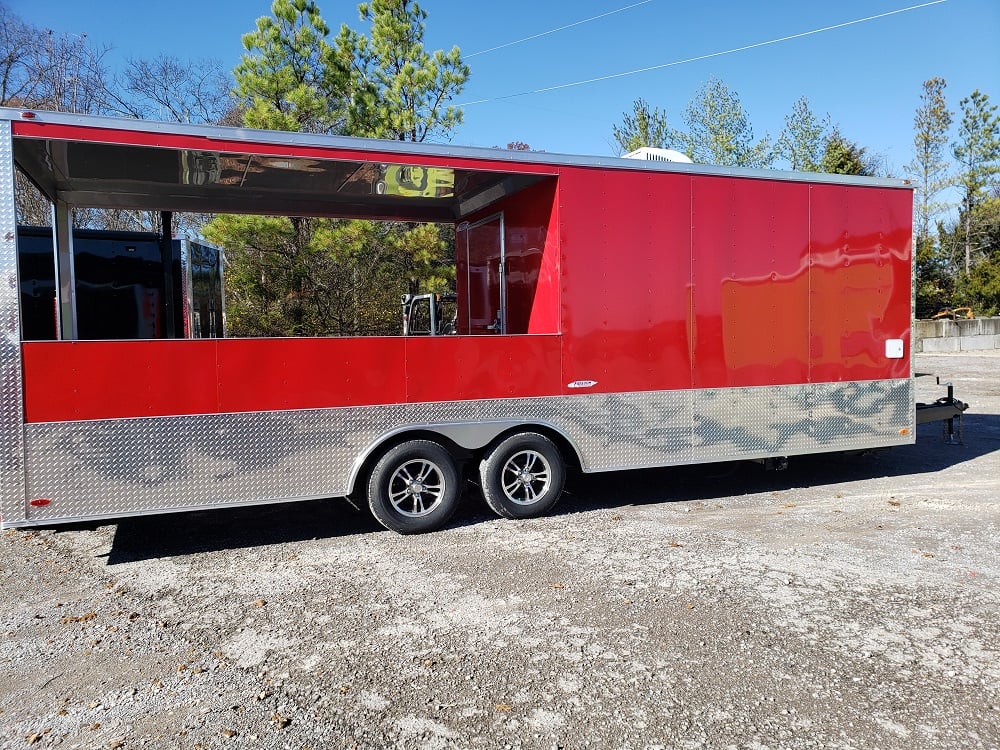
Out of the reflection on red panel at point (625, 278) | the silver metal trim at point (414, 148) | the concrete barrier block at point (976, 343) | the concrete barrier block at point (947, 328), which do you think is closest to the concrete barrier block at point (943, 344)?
the concrete barrier block at point (947, 328)

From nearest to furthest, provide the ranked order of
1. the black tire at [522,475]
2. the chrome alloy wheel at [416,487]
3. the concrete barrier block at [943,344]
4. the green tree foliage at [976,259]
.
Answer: the chrome alloy wheel at [416,487]
the black tire at [522,475]
the concrete barrier block at [943,344]
the green tree foliage at [976,259]

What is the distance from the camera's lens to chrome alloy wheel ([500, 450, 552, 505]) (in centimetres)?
643

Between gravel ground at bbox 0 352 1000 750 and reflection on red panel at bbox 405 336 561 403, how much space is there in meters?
1.11

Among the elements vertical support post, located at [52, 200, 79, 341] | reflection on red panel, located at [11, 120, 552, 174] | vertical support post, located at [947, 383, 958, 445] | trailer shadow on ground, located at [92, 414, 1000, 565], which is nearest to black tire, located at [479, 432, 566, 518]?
trailer shadow on ground, located at [92, 414, 1000, 565]

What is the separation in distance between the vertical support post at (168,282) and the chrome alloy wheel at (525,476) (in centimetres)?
482

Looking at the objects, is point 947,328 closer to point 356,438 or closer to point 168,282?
point 168,282

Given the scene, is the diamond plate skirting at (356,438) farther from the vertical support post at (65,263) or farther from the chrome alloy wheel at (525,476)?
the vertical support post at (65,263)

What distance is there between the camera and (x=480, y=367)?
246 inches

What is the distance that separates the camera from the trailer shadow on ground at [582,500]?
6055 mm

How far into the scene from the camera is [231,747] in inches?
118

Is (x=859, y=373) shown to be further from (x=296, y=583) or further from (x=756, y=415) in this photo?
(x=296, y=583)

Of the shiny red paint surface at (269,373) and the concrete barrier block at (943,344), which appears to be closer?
the shiny red paint surface at (269,373)

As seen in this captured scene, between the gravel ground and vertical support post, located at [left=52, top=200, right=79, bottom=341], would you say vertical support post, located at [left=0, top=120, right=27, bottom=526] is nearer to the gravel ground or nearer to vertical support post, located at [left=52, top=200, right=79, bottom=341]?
the gravel ground

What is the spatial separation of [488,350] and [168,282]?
15.2 ft
